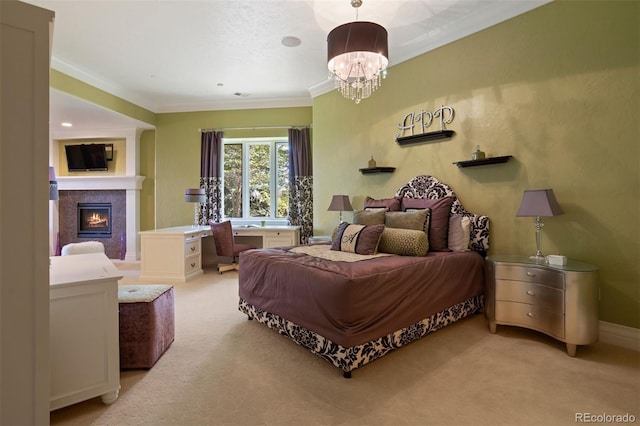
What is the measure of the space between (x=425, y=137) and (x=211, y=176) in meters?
3.93

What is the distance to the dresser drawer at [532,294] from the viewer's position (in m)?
2.32

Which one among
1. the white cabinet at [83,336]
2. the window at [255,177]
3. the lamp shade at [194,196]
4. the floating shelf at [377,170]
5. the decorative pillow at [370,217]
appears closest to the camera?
the white cabinet at [83,336]

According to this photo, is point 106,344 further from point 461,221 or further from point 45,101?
point 461,221

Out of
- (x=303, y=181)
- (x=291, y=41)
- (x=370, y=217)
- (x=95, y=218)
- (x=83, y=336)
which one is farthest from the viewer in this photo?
(x=95, y=218)

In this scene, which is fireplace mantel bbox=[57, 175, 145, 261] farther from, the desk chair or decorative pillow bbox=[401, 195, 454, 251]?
decorative pillow bbox=[401, 195, 454, 251]

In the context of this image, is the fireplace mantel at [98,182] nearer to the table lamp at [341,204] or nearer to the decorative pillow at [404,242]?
the table lamp at [341,204]

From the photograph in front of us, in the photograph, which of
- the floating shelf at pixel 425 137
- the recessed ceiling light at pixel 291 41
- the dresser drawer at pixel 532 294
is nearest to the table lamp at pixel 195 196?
the recessed ceiling light at pixel 291 41

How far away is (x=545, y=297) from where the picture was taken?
94.3 inches

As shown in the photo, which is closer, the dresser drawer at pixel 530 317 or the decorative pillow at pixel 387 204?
the dresser drawer at pixel 530 317

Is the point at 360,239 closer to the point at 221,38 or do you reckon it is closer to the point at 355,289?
the point at 355,289

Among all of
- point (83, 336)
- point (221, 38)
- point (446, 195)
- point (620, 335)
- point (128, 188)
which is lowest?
point (620, 335)

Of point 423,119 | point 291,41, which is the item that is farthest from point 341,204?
point 291,41

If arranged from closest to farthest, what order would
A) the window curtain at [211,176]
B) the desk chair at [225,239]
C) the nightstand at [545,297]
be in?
the nightstand at [545,297], the desk chair at [225,239], the window curtain at [211,176]

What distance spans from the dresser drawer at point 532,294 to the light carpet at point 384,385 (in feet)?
1.07
